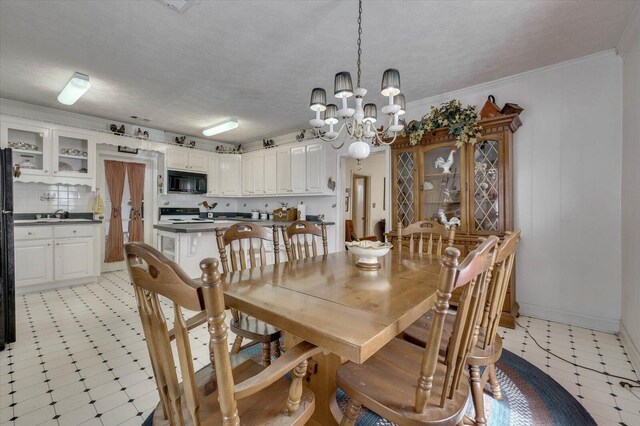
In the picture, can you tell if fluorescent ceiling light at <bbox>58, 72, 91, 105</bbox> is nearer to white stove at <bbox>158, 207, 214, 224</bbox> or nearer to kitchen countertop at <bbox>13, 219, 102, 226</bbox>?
kitchen countertop at <bbox>13, 219, 102, 226</bbox>

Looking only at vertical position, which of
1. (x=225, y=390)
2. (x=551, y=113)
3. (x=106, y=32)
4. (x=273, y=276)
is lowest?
(x=225, y=390)

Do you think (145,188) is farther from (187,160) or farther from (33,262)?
(33,262)

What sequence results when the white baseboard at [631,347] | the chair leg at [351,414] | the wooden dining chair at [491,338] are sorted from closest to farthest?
the chair leg at [351,414]
the wooden dining chair at [491,338]
the white baseboard at [631,347]

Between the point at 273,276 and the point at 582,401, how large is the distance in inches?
79.3

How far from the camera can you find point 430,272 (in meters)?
1.73

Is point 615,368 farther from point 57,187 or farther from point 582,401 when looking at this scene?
point 57,187

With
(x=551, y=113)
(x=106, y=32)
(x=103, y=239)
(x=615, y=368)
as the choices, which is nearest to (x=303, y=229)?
(x=106, y=32)

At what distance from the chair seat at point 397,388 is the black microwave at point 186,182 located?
499 centimetres

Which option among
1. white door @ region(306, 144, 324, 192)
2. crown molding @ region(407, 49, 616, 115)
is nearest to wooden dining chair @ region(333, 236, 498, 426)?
crown molding @ region(407, 49, 616, 115)

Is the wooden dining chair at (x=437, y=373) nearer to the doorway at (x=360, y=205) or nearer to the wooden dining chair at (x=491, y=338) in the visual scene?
the wooden dining chair at (x=491, y=338)

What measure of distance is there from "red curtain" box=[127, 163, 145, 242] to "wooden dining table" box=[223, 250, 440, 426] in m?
4.48

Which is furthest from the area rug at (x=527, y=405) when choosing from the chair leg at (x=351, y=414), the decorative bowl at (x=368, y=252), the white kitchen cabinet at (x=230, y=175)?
the white kitchen cabinet at (x=230, y=175)

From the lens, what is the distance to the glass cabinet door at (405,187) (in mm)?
3562

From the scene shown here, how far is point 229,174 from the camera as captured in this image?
19.9 ft
